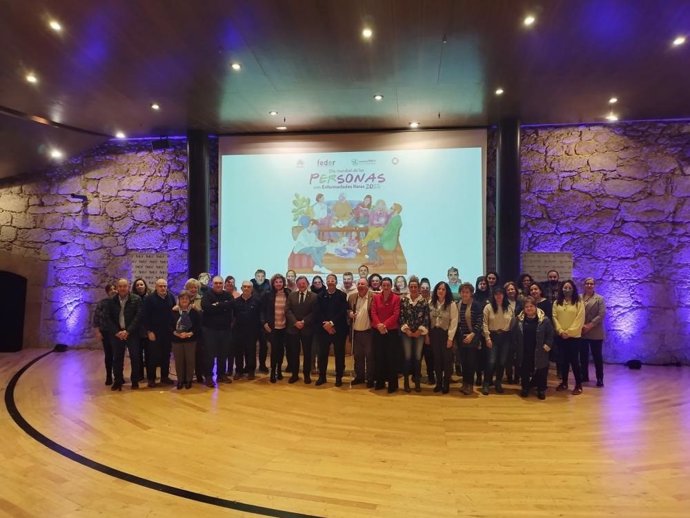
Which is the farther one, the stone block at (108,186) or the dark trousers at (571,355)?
the stone block at (108,186)

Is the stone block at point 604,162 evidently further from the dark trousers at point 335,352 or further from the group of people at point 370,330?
the dark trousers at point 335,352

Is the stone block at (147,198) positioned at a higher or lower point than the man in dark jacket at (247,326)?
higher

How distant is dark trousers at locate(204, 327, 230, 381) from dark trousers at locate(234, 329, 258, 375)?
17cm

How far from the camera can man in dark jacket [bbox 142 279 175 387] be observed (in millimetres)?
5387

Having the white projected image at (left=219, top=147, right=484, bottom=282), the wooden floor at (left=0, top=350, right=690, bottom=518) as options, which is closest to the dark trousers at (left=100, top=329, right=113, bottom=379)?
the wooden floor at (left=0, top=350, right=690, bottom=518)

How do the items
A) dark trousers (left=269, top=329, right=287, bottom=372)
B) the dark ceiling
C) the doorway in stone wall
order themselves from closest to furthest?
the dark ceiling
dark trousers (left=269, top=329, right=287, bottom=372)
the doorway in stone wall

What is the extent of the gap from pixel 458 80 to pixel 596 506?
4742mm

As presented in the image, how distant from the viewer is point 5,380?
5.77 metres

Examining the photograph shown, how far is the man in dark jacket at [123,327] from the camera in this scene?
527 cm

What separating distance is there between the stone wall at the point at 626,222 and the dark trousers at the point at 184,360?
17.1ft

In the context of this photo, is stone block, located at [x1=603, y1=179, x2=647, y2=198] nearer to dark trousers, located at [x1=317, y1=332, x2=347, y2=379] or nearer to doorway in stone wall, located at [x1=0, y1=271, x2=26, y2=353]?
dark trousers, located at [x1=317, y1=332, x2=347, y2=379]

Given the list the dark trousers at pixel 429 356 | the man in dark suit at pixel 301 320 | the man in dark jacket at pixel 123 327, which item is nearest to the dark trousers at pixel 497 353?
the dark trousers at pixel 429 356

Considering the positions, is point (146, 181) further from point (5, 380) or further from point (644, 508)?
point (644, 508)

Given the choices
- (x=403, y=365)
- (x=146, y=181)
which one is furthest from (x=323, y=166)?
(x=403, y=365)
